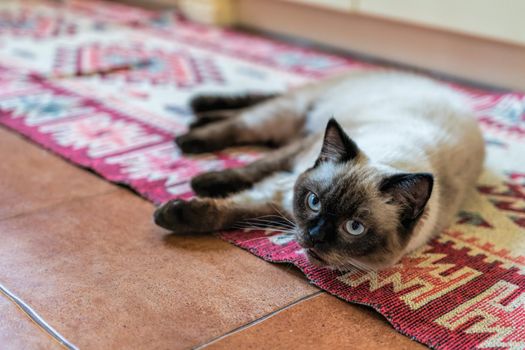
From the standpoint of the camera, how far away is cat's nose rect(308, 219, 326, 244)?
130cm

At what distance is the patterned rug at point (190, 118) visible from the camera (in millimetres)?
1348

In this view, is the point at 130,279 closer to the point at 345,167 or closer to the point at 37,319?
the point at 37,319

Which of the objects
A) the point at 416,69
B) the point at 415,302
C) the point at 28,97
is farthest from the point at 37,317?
the point at 416,69

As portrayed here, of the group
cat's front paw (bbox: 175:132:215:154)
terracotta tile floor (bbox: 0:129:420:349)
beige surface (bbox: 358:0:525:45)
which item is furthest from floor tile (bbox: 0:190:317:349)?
beige surface (bbox: 358:0:525:45)

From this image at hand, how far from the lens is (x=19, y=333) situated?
118cm

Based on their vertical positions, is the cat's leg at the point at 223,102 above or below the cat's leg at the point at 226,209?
above

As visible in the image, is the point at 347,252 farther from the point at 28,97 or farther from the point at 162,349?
the point at 28,97

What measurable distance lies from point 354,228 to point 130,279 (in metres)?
0.51

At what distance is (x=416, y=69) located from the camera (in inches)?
129

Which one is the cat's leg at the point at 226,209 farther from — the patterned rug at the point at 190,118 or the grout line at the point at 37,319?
the grout line at the point at 37,319

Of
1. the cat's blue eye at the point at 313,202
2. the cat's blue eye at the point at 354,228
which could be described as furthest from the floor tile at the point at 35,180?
the cat's blue eye at the point at 354,228

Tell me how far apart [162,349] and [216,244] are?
407mm

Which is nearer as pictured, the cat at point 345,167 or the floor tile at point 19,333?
the floor tile at point 19,333

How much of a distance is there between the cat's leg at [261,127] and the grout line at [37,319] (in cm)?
86
